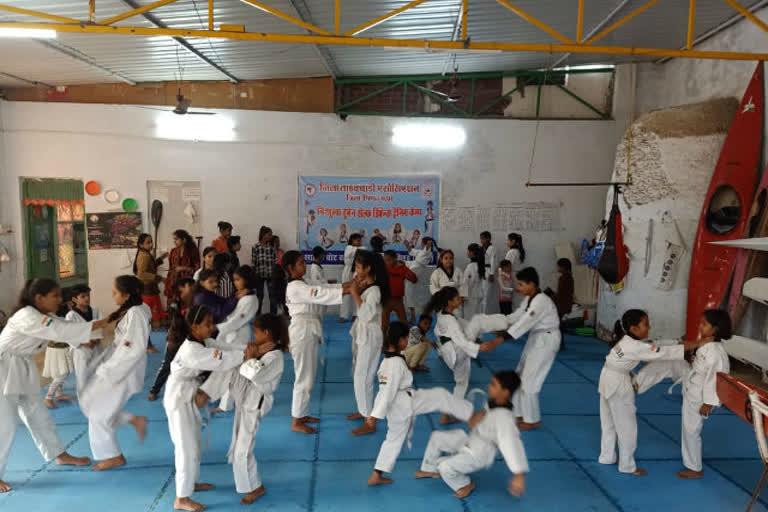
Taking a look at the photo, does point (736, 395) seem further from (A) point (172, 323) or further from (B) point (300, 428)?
(A) point (172, 323)

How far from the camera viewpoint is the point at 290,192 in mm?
9039

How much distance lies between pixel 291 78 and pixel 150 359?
197 inches

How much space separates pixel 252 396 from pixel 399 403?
0.97m

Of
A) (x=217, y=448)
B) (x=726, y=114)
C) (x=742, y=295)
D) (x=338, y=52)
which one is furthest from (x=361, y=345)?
(x=726, y=114)

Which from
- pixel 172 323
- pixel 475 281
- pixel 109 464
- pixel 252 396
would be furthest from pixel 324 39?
pixel 475 281

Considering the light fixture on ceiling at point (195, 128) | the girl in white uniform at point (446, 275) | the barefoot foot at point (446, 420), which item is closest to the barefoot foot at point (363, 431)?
the barefoot foot at point (446, 420)

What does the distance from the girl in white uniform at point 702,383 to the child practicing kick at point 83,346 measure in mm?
4217

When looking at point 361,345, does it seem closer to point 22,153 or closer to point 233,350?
point 233,350

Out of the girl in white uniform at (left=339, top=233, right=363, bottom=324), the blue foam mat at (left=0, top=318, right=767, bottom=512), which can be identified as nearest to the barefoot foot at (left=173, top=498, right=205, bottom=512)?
the blue foam mat at (left=0, top=318, right=767, bottom=512)

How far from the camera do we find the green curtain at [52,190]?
8844 mm

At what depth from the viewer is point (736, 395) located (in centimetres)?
369

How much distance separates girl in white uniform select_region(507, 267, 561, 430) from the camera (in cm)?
466

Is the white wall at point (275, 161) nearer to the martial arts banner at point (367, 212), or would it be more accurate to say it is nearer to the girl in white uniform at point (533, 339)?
the martial arts banner at point (367, 212)

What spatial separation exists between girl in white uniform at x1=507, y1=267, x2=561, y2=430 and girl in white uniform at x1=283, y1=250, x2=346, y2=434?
161 centimetres
